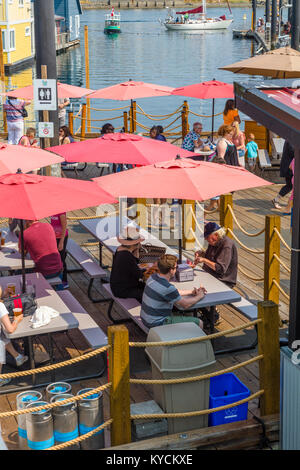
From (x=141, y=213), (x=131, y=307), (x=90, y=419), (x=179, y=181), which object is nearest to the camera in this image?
(x=90, y=419)

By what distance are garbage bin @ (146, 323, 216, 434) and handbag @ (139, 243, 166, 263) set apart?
3.12 meters

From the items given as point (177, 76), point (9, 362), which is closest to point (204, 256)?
point (9, 362)

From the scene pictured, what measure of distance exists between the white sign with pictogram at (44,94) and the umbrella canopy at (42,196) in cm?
447

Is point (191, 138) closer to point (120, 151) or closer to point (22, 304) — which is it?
point (120, 151)

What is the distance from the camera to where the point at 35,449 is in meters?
5.81

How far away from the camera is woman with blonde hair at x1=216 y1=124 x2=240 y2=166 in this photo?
44.4 feet

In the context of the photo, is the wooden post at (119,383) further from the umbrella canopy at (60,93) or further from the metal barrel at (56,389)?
the umbrella canopy at (60,93)

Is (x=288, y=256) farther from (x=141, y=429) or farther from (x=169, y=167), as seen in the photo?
(x=141, y=429)

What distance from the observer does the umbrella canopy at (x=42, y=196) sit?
267 inches

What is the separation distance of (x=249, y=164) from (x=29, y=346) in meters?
10.3

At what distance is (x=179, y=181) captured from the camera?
7730 millimetres

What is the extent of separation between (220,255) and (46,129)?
4.83 meters

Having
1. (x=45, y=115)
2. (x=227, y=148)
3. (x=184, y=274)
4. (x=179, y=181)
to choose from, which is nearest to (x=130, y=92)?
(x=227, y=148)

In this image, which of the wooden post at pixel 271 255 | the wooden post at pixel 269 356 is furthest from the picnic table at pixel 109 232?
the wooden post at pixel 269 356
